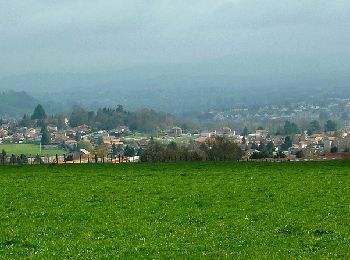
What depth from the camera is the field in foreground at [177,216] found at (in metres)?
16.6

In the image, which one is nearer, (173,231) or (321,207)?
(173,231)

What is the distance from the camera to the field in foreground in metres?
16.6

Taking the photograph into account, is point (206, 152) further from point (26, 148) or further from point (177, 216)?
point (26, 148)

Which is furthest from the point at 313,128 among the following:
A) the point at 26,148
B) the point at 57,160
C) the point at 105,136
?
the point at 57,160

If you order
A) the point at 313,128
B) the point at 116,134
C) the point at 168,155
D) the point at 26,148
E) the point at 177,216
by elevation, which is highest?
the point at 313,128

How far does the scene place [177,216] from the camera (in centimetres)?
2188

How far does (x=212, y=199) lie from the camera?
2603 centimetres

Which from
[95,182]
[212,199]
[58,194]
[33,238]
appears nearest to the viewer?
[33,238]

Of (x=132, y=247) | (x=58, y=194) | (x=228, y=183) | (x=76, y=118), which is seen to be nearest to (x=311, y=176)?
(x=228, y=183)

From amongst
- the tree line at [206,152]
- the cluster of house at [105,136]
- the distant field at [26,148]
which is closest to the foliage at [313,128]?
the cluster of house at [105,136]

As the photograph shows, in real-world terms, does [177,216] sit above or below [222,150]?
below

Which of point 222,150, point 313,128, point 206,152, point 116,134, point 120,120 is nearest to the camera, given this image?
point 206,152

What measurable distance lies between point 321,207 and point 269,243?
6.69 meters

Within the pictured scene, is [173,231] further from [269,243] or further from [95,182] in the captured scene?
[95,182]
